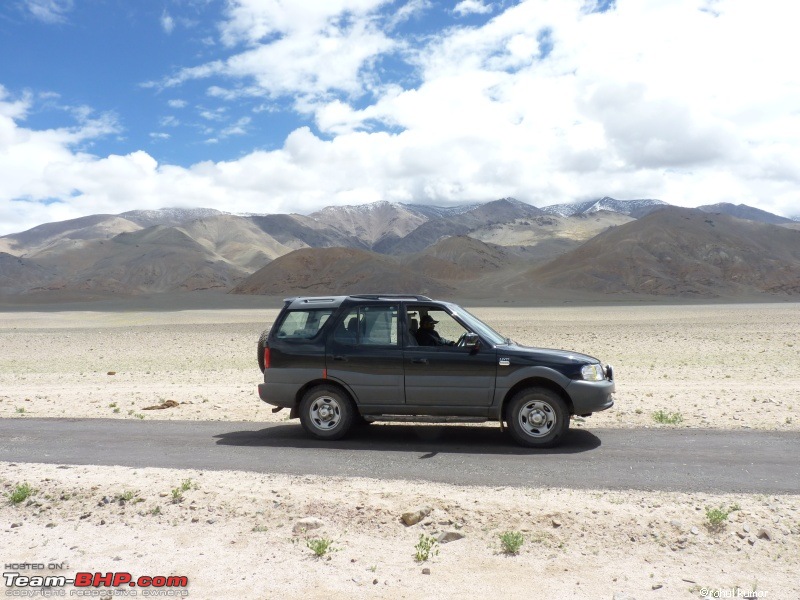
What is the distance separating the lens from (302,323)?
374 inches

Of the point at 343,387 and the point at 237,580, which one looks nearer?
the point at 237,580

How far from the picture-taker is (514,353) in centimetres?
873

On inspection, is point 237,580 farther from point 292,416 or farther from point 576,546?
point 292,416

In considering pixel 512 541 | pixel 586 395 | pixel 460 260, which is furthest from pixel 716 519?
pixel 460 260

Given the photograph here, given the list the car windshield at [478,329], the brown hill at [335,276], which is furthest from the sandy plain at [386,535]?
the brown hill at [335,276]

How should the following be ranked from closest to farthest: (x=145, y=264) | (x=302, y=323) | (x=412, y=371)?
1. (x=412, y=371)
2. (x=302, y=323)
3. (x=145, y=264)

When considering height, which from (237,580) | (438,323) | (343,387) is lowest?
(237,580)

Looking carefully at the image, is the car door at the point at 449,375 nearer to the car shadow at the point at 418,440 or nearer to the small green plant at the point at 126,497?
the car shadow at the point at 418,440

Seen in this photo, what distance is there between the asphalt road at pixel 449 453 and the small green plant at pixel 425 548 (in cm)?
156

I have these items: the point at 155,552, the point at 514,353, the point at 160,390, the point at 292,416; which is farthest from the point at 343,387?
the point at 160,390

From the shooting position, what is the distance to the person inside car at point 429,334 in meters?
9.27

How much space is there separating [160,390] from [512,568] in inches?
442

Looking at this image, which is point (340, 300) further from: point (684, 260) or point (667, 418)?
point (684, 260)
